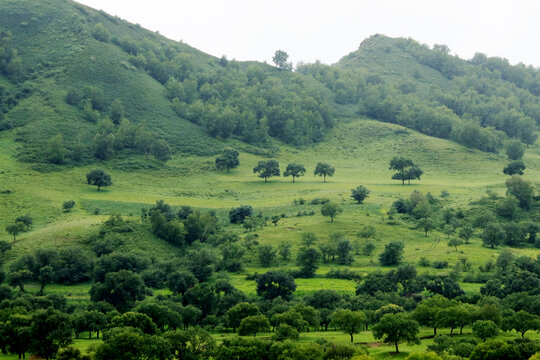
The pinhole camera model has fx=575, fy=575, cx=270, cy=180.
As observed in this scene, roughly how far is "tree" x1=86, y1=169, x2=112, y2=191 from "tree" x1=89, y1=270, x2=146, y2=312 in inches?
2493

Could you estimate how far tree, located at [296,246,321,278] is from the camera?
331ft

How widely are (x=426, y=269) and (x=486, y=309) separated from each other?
95.6ft

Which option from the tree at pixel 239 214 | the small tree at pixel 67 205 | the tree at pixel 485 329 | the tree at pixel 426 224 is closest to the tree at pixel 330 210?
the tree at pixel 426 224

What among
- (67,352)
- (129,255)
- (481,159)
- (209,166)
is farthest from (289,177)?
(67,352)

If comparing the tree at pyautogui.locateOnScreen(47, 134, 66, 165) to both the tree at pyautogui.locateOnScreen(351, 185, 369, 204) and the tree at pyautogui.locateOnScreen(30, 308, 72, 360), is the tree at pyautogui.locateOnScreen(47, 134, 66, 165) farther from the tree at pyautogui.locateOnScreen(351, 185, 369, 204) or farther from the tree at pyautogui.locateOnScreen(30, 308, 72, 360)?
the tree at pyautogui.locateOnScreen(30, 308, 72, 360)

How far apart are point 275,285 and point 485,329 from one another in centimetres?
3337

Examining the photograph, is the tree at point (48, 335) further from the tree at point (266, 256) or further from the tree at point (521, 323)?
the tree at point (521, 323)

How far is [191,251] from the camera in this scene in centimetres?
10512

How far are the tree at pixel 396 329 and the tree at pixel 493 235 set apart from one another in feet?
182

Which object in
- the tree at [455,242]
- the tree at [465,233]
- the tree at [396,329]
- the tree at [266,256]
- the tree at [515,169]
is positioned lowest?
the tree at [266,256]

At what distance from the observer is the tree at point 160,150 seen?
17425 centimetres

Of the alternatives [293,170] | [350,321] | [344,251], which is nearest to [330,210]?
[344,251]

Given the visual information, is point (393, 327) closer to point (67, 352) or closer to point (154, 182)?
point (67, 352)

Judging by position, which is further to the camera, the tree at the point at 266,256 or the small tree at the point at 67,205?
the small tree at the point at 67,205
